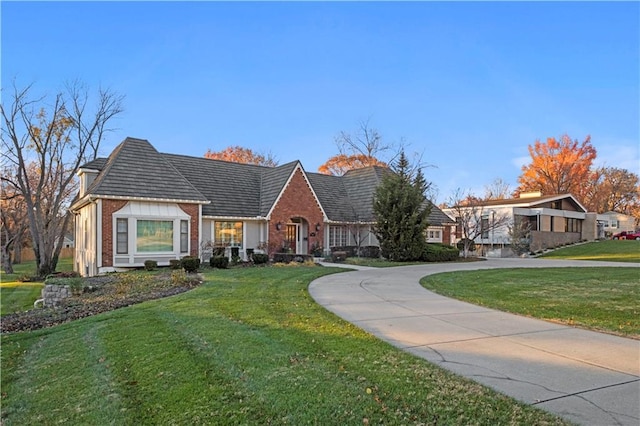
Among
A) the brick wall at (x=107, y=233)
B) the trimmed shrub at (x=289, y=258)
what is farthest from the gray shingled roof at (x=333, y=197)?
the brick wall at (x=107, y=233)

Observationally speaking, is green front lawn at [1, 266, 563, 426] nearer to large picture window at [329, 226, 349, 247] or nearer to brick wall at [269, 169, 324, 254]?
brick wall at [269, 169, 324, 254]

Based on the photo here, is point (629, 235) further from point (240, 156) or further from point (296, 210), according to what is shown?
point (240, 156)

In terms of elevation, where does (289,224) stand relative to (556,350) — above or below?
above

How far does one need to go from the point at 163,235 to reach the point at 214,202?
4398mm

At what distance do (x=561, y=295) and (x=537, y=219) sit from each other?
32280mm

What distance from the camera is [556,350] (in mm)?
5855

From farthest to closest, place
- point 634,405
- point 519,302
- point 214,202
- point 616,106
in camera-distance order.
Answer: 1. point 214,202
2. point 616,106
3. point 519,302
4. point 634,405

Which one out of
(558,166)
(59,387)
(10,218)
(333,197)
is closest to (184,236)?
(333,197)

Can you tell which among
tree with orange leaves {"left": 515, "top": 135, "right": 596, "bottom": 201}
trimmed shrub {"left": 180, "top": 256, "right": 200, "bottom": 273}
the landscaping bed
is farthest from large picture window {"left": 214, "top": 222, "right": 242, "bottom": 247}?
tree with orange leaves {"left": 515, "top": 135, "right": 596, "bottom": 201}

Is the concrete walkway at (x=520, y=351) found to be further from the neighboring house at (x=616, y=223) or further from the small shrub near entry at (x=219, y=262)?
the neighboring house at (x=616, y=223)

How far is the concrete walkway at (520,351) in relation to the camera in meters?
4.05

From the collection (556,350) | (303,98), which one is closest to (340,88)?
(303,98)

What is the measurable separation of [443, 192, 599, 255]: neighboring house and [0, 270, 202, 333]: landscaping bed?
1144 inches

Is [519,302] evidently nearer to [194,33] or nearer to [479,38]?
[479,38]
